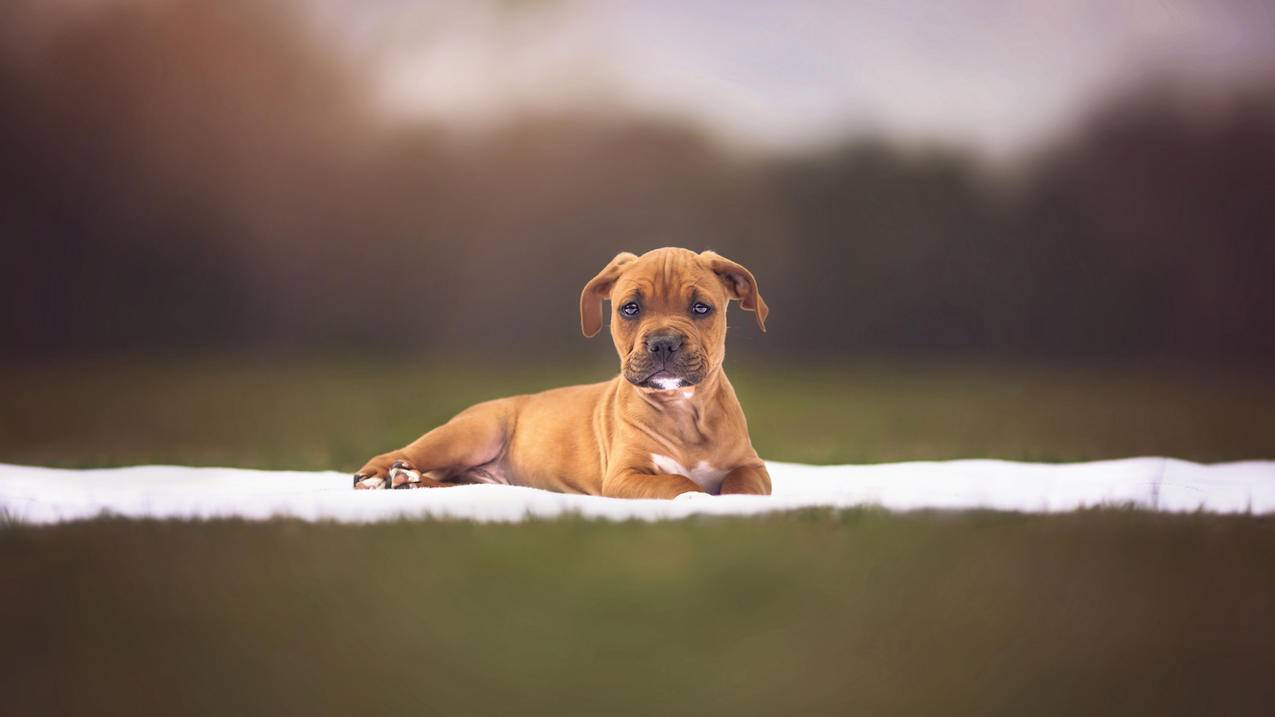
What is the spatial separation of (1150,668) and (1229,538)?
50.3 inches

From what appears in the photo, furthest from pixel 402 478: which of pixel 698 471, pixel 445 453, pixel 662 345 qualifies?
pixel 662 345

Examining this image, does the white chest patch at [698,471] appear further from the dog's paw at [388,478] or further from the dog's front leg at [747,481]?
the dog's paw at [388,478]

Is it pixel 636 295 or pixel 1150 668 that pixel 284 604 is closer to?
pixel 636 295

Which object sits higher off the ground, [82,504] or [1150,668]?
[82,504]

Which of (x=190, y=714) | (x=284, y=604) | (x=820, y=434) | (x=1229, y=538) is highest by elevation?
(x=820, y=434)

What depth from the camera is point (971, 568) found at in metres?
3.54

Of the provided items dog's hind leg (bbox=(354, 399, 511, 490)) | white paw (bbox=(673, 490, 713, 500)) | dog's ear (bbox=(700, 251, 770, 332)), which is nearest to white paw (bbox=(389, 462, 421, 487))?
dog's hind leg (bbox=(354, 399, 511, 490))

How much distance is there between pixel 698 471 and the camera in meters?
4.88

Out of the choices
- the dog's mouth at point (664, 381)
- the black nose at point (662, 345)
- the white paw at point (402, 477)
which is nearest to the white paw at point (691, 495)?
the dog's mouth at point (664, 381)

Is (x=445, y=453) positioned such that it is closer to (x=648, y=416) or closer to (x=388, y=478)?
(x=388, y=478)

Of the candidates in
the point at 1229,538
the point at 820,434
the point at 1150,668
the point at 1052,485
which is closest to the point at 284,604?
the point at 1150,668

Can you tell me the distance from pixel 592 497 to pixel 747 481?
29.0 inches

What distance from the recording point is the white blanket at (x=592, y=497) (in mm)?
4055

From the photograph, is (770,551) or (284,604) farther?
(770,551)
